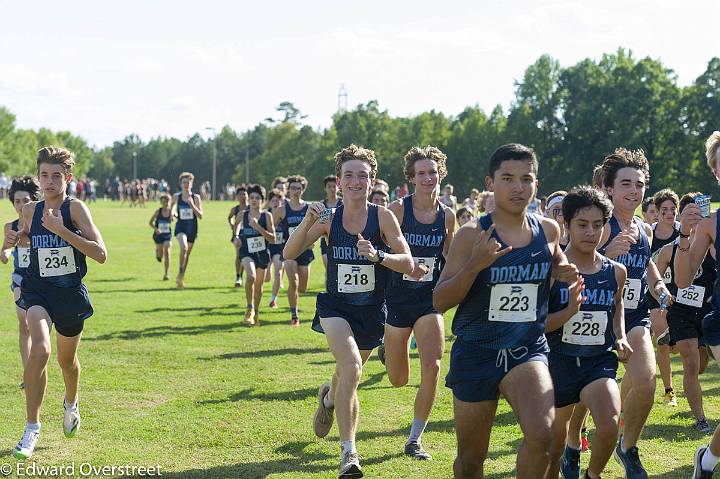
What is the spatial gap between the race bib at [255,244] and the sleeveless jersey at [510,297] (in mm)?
9310

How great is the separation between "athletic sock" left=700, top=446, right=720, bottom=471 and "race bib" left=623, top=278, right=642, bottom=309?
1.08 m

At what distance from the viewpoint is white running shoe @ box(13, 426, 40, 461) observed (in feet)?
21.0

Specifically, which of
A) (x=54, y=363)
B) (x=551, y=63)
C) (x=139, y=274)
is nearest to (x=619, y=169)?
(x=54, y=363)

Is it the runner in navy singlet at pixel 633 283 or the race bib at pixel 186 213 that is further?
the race bib at pixel 186 213

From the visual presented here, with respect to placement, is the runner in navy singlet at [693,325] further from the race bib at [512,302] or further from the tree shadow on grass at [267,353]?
the tree shadow on grass at [267,353]

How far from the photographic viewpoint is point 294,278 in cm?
1373

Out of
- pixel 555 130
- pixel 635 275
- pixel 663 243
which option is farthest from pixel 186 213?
pixel 555 130

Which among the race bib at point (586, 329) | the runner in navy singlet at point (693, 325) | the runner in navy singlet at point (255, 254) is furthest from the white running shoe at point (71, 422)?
the runner in navy singlet at point (255, 254)

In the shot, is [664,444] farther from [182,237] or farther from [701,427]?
[182,237]

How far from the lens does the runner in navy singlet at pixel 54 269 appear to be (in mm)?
6676

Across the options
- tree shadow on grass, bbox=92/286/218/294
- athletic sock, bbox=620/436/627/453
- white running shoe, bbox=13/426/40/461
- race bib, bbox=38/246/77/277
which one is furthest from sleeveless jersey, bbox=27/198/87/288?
tree shadow on grass, bbox=92/286/218/294

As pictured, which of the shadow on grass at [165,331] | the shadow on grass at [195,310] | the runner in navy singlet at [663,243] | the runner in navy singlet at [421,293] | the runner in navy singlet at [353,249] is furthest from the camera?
the shadow on grass at [195,310]

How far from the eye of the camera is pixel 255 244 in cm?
1386

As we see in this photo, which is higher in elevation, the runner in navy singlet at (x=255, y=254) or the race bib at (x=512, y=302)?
the race bib at (x=512, y=302)
